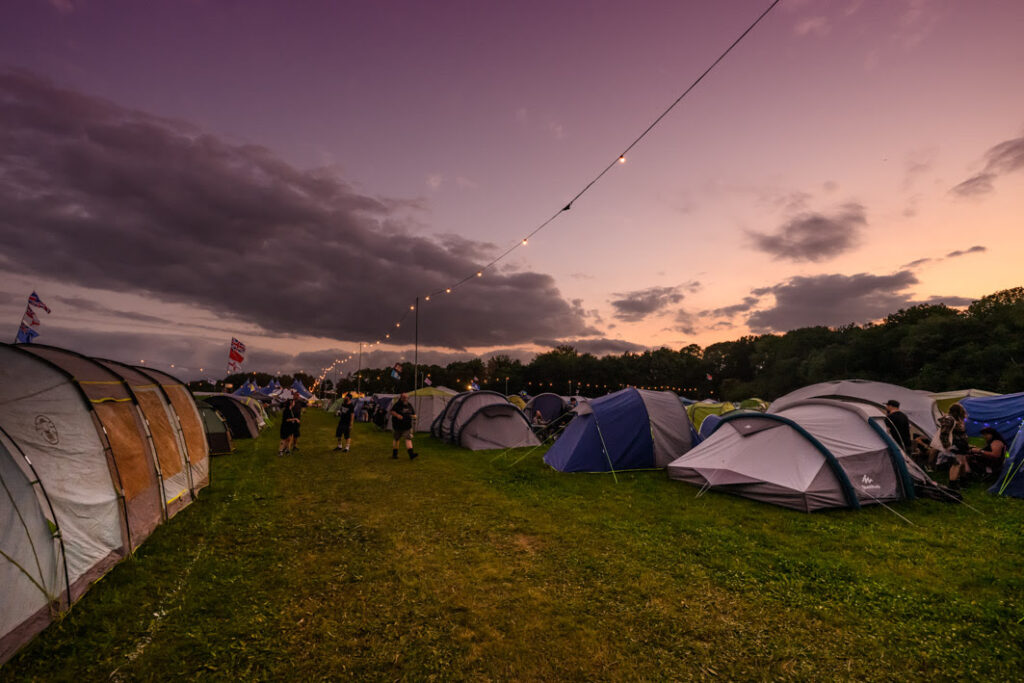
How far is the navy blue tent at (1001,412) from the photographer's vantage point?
12.8m

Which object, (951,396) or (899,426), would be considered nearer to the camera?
(899,426)

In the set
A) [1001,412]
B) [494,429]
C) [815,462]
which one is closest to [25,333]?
[494,429]

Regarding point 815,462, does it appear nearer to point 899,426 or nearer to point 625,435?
point 899,426

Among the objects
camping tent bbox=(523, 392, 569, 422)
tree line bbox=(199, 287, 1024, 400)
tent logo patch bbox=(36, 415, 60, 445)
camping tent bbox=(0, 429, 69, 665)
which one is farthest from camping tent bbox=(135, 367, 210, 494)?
tree line bbox=(199, 287, 1024, 400)

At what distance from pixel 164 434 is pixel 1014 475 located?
52.7 feet

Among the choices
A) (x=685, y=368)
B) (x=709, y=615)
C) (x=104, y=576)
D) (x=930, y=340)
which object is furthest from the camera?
(x=685, y=368)

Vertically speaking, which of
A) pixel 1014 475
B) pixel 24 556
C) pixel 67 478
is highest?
pixel 67 478

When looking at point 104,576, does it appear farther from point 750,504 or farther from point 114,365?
point 750,504

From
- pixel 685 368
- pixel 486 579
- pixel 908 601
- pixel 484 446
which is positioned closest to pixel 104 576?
pixel 486 579

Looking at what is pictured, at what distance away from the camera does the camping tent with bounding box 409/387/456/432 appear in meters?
21.6

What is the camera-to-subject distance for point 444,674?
3244 mm

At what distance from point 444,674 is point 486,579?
158cm

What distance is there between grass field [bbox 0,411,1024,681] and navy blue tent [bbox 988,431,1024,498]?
138 centimetres

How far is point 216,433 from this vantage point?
14.8m
